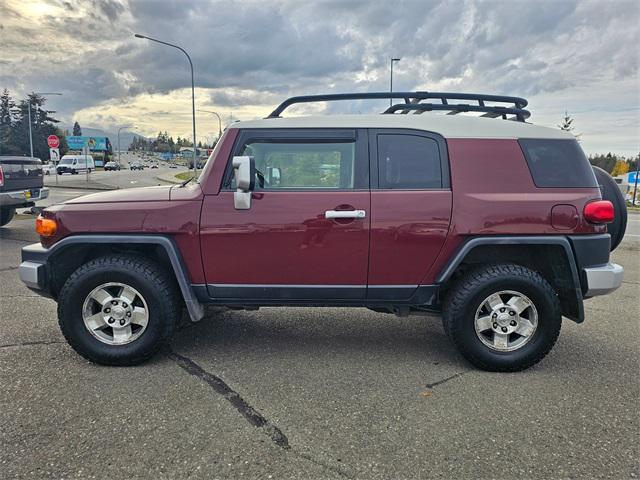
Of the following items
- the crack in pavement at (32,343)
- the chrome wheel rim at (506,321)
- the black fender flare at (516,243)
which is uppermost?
the black fender flare at (516,243)

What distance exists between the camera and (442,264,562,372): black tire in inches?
133

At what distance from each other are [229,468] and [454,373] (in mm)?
1837

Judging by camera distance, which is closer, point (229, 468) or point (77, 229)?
point (229, 468)

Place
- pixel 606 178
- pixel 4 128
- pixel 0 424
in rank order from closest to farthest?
1. pixel 0 424
2. pixel 606 178
3. pixel 4 128

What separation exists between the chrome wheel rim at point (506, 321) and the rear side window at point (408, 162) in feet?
3.23

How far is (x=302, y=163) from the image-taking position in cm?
353

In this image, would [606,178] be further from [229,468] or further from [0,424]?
[0,424]

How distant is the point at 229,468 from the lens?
7.63 feet

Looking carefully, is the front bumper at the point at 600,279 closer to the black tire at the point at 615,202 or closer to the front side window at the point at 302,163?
the black tire at the point at 615,202

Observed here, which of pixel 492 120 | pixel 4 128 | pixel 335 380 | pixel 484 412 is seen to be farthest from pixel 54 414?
pixel 4 128

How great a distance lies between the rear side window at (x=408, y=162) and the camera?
344 cm

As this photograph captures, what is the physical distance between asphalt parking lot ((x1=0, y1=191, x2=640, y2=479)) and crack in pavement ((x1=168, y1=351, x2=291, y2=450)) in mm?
11

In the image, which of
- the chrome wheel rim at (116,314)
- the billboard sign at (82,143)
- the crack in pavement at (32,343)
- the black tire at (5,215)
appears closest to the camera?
the chrome wheel rim at (116,314)

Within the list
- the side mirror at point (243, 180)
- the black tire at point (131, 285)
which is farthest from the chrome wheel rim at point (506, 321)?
the black tire at point (131, 285)
